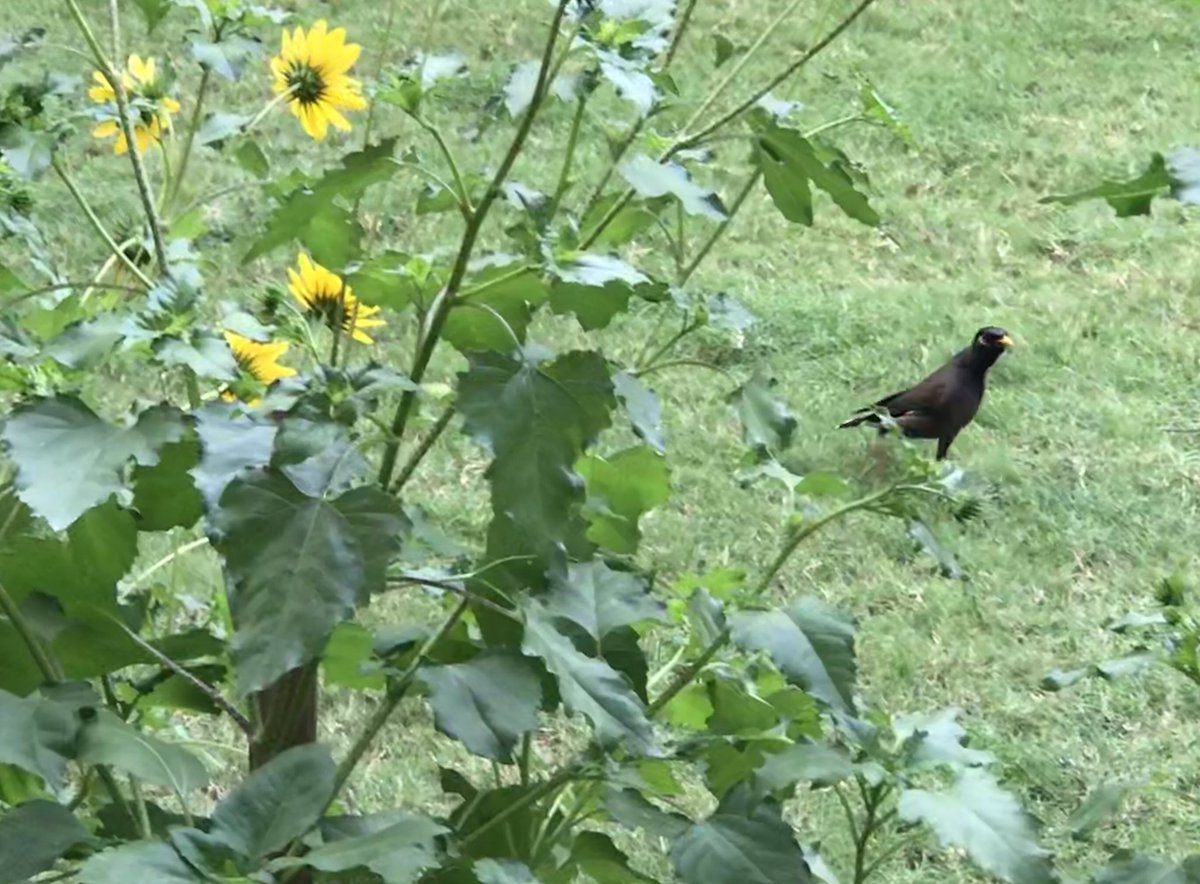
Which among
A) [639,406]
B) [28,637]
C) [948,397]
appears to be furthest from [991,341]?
[28,637]

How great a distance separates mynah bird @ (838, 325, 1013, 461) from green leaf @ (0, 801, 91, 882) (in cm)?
208

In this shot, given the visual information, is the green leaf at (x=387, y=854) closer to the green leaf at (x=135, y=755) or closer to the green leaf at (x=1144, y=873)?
the green leaf at (x=135, y=755)

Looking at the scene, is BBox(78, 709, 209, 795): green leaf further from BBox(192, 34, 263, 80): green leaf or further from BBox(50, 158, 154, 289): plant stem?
BBox(192, 34, 263, 80): green leaf

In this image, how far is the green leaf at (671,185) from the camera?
0.70 metres

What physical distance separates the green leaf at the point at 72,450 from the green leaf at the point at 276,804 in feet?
0.37

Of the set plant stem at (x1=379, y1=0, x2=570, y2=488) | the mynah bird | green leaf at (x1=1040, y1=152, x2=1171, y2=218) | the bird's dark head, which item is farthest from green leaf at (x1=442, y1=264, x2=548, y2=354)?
the bird's dark head

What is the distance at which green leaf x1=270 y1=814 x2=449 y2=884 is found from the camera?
56cm

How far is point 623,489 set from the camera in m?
0.81

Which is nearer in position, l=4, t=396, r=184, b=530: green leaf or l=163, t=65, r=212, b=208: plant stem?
l=4, t=396, r=184, b=530: green leaf

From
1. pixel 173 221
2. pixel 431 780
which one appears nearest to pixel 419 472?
pixel 431 780

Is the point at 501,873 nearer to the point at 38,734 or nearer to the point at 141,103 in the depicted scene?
the point at 38,734

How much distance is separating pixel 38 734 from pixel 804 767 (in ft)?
1.00

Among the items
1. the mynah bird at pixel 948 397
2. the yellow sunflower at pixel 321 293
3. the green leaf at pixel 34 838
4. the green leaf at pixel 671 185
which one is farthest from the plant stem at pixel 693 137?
the mynah bird at pixel 948 397

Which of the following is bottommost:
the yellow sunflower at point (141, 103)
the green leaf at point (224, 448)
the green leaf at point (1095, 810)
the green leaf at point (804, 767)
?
the green leaf at point (1095, 810)
